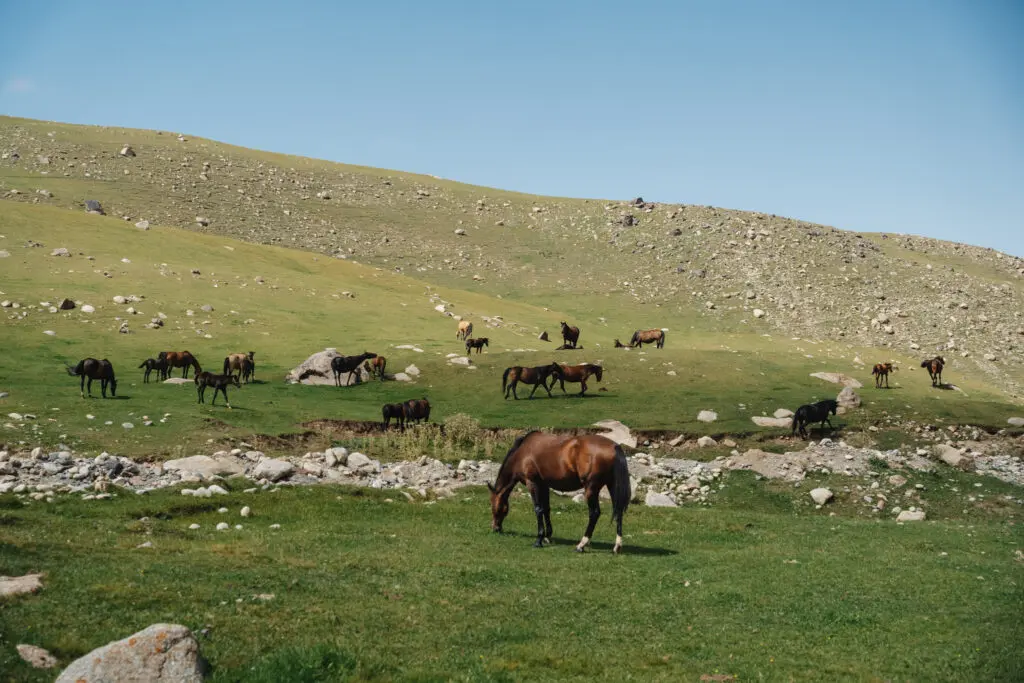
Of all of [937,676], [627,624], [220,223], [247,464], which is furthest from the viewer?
[220,223]

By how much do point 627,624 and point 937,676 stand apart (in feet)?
14.4

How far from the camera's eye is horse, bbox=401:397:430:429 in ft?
127

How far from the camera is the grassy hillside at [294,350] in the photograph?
125ft

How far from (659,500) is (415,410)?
549 inches

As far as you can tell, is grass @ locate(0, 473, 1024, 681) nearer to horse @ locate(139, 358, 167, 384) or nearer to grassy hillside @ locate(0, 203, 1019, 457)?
grassy hillside @ locate(0, 203, 1019, 457)

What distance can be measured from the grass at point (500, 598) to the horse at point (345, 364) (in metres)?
A: 24.1

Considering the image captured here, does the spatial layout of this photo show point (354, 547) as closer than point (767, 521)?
Yes

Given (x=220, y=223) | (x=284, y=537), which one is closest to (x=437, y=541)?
(x=284, y=537)

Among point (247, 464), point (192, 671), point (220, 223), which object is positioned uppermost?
point (220, 223)

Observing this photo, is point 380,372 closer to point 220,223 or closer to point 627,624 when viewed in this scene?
point 627,624

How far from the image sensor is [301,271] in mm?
78062

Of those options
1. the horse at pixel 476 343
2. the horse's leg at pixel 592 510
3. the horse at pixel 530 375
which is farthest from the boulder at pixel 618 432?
the horse's leg at pixel 592 510

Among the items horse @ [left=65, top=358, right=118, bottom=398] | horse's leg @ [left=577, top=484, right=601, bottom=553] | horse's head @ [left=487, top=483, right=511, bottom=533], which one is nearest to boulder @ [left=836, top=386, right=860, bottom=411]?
horse's head @ [left=487, top=483, right=511, bottom=533]

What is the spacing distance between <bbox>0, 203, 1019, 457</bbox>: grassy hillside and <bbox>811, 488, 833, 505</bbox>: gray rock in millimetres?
8282
